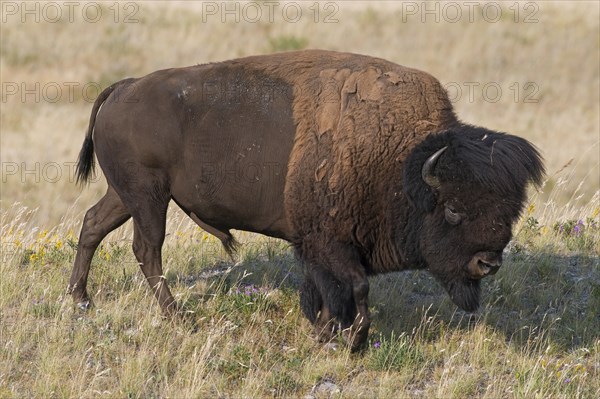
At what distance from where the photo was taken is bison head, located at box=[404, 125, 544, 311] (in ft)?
18.8

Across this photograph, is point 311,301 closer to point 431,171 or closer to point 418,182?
point 418,182

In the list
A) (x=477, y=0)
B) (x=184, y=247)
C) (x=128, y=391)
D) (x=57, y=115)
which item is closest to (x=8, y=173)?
(x=57, y=115)

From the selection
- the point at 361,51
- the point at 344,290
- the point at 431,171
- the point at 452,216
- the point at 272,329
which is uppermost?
the point at 431,171

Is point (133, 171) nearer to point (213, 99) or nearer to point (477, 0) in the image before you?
point (213, 99)

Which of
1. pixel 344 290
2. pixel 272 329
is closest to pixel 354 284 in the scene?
pixel 344 290

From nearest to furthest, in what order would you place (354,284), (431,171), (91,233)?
1. (431,171)
2. (354,284)
3. (91,233)

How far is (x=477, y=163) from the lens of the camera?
5.74 meters

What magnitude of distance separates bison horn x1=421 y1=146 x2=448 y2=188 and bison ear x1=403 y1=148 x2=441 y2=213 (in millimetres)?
35

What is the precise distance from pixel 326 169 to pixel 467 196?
37.7 inches

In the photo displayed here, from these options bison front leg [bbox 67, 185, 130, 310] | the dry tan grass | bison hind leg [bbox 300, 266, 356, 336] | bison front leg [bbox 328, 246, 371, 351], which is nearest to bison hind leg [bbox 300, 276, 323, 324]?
bison hind leg [bbox 300, 266, 356, 336]

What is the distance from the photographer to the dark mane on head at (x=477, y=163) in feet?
18.7

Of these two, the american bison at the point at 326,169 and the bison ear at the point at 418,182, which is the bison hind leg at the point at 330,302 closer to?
the american bison at the point at 326,169

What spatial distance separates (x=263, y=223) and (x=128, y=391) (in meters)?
1.62

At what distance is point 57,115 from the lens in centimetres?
2125
